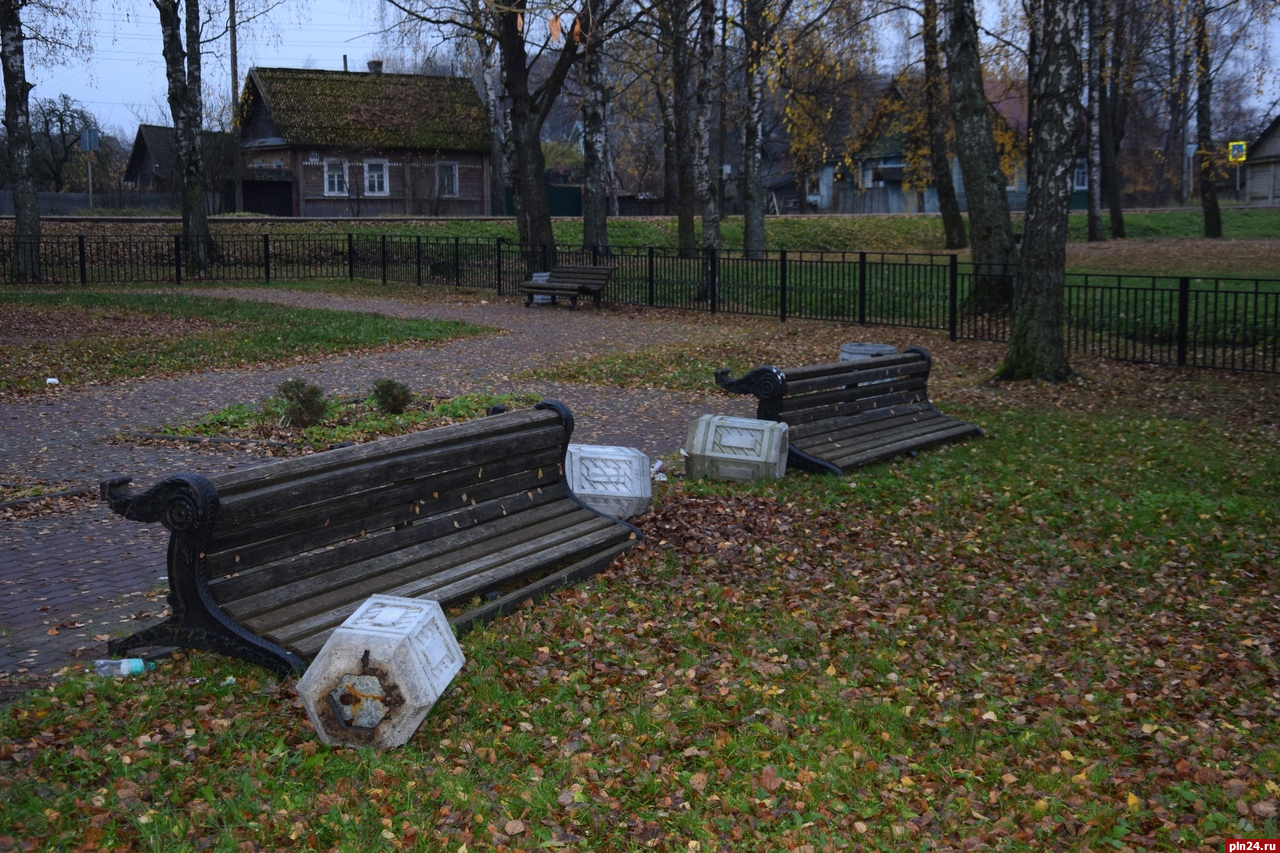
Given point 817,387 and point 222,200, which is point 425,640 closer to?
point 817,387

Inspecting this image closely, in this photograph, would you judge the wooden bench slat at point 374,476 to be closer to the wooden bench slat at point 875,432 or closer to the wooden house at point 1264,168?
the wooden bench slat at point 875,432

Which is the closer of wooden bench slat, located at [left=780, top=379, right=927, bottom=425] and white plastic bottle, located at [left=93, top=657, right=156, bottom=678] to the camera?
white plastic bottle, located at [left=93, top=657, right=156, bottom=678]

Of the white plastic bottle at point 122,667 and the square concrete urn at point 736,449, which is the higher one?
the square concrete urn at point 736,449

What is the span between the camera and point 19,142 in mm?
26234

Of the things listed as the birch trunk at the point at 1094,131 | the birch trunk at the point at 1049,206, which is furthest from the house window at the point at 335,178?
the birch trunk at the point at 1049,206

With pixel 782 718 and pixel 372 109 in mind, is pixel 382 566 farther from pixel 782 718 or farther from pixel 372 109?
pixel 372 109

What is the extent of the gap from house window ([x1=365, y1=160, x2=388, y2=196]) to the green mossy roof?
3.85 ft

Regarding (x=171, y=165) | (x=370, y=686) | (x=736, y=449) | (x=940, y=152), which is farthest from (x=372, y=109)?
(x=370, y=686)

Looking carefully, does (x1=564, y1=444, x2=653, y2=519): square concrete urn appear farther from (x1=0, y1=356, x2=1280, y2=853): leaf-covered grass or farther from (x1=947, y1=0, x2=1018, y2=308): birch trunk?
(x1=947, y1=0, x2=1018, y2=308): birch trunk

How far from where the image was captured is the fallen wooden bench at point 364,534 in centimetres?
451

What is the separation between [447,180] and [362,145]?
4.23 m

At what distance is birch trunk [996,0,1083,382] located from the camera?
12094mm

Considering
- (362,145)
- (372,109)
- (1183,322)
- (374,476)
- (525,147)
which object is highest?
(372,109)

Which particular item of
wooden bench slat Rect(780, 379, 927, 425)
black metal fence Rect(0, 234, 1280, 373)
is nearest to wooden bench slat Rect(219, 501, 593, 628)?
wooden bench slat Rect(780, 379, 927, 425)
